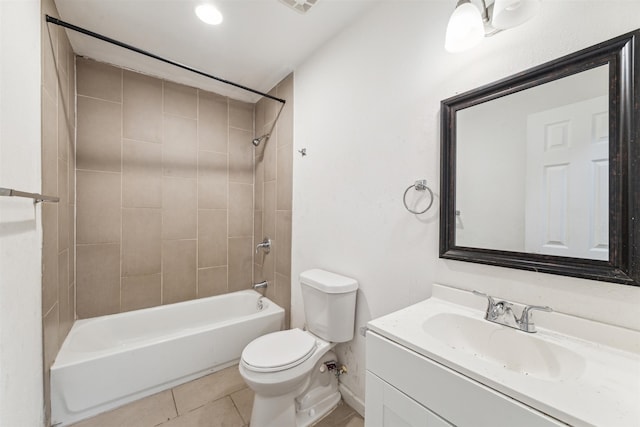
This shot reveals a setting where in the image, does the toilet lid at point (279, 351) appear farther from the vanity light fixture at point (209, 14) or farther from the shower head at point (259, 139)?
the vanity light fixture at point (209, 14)

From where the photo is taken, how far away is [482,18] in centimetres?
102

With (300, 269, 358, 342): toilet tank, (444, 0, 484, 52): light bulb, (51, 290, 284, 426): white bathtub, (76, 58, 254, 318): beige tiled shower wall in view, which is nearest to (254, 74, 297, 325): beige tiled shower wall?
(76, 58, 254, 318): beige tiled shower wall

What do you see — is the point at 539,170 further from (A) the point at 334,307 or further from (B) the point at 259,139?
(B) the point at 259,139

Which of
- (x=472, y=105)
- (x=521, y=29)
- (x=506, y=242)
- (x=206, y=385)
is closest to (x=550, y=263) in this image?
(x=506, y=242)

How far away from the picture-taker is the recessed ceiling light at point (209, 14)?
1.52 m

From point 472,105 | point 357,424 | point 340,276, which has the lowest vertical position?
point 357,424

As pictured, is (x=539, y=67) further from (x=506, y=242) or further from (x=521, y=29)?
(x=506, y=242)

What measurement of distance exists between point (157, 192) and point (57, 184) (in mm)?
774

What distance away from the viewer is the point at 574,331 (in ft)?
2.72

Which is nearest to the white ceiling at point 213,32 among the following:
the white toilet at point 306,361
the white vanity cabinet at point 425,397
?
the white toilet at point 306,361

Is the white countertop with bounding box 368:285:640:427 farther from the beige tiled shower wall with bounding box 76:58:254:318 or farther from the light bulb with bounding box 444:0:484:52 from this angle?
the beige tiled shower wall with bounding box 76:58:254:318

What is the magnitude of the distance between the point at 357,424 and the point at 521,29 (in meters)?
2.10

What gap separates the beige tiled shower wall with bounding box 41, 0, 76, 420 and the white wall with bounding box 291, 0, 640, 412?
58.9 inches

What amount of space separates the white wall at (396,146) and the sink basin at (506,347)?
0.14 meters
